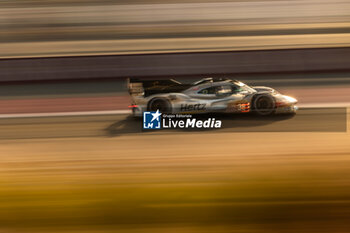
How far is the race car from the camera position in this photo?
8.37m

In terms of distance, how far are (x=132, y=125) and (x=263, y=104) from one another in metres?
2.89

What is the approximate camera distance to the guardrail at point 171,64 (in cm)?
1389

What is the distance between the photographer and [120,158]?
7.11 m

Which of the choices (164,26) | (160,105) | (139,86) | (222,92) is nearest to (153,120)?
Answer: (160,105)

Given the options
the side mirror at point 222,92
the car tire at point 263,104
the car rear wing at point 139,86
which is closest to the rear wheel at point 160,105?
the car rear wing at point 139,86

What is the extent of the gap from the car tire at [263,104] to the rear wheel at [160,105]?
1.81 meters

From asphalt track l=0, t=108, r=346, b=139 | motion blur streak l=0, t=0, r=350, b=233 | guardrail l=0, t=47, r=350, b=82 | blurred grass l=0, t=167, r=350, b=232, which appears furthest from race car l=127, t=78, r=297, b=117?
guardrail l=0, t=47, r=350, b=82

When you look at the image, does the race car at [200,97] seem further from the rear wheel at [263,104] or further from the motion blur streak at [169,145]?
the motion blur streak at [169,145]

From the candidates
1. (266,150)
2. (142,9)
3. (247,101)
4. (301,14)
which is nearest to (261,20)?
(301,14)

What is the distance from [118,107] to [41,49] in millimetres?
10278

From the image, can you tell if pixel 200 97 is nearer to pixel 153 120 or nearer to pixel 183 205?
pixel 153 120

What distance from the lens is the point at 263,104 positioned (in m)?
8.52

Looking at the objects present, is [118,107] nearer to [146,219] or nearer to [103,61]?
[103,61]

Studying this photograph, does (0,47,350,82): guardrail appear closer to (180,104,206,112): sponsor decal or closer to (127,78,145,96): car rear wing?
(127,78,145,96): car rear wing
